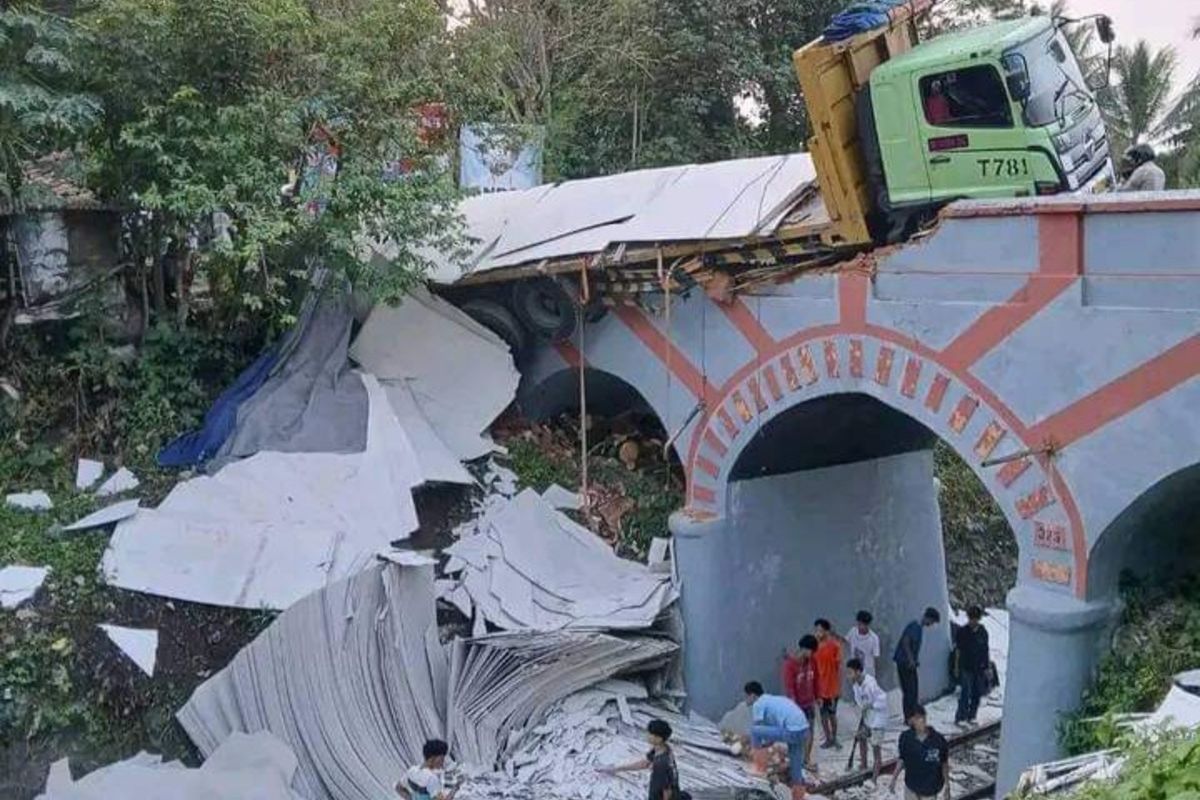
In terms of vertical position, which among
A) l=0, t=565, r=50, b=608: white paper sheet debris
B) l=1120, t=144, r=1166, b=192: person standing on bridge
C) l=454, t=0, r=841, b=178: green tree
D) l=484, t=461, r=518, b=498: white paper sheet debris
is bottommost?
l=0, t=565, r=50, b=608: white paper sheet debris

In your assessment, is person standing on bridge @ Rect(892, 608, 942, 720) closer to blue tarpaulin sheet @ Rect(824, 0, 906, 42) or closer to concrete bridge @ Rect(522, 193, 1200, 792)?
concrete bridge @ Rect(522, 193, 1200, 792)

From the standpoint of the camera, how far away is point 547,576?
12.2m

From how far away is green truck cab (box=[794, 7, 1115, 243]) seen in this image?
10289mm

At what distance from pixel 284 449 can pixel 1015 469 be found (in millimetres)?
7385

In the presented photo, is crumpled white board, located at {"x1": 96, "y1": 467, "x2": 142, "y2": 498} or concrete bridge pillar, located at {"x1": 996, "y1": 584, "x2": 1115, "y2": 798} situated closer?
concrete bridge pillar, located at {"x1": 996, "y1": 584, "x2": 1115, "y2": 798}

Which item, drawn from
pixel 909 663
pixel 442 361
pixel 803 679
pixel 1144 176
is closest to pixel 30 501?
pixel 442 361

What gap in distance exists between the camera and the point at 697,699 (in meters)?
12.1

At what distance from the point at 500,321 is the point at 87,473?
4996 mm

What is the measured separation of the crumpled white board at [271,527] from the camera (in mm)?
10984

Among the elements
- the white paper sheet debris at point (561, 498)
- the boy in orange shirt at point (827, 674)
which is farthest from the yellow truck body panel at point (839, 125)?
the white paper sheet debris at point (561, 498)

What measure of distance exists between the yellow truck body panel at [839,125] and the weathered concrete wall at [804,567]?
2.81 meters

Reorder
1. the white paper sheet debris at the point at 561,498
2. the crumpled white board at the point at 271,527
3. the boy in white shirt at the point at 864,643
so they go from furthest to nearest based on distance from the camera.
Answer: the white paper sheet debris at the point at 561,498, the boy in white shirt at the point at 864,643, the crumpled white board at the point at 271,527

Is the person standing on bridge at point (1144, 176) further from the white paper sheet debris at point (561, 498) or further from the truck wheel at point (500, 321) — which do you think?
the truck wheel at point (500, 321)

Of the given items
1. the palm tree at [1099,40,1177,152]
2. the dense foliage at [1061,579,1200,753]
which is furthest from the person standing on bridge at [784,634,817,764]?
the palm tree at [1099,40,1177,152]
